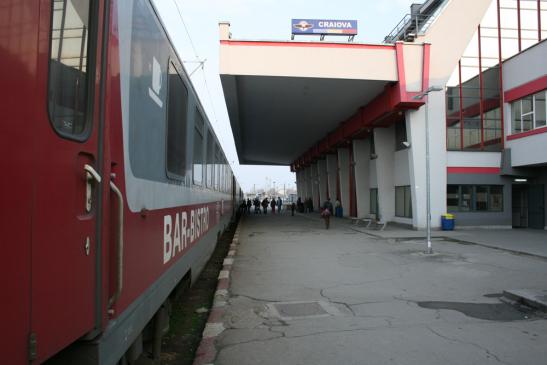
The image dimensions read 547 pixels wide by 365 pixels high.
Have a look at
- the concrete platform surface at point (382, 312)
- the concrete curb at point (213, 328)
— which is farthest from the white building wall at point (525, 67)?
the concrete curb at point (213, 328)

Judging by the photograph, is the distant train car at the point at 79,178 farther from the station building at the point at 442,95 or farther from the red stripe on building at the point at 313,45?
the station building at the point at 442,95

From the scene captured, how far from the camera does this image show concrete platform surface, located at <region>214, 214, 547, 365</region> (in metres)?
4.60

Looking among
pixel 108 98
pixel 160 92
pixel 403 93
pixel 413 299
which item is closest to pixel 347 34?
pixel 403 93

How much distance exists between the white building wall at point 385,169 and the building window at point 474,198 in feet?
12.2

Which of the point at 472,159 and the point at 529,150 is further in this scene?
the point at 472,159

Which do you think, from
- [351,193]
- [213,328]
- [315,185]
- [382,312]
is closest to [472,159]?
[351,193]

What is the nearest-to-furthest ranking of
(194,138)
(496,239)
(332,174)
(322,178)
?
(194,138)
(496,239)
(332,174)
(322,178)

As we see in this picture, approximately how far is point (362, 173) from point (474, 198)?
8.29 meters

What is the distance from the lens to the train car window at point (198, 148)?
6.18 m

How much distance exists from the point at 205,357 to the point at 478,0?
20444 millimetres

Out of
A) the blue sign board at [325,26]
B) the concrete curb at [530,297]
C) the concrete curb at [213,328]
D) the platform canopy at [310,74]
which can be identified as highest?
the blue sign board at [325,26]

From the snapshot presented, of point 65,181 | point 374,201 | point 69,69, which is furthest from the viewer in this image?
point 374,201

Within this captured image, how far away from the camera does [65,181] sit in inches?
77.5

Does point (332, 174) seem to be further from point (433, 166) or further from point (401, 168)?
point (433, 166)
